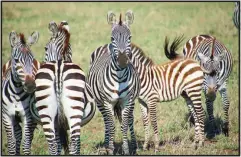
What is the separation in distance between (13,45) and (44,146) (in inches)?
102

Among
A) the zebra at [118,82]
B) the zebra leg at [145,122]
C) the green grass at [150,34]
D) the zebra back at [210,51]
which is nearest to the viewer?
the zebra at [118,82]

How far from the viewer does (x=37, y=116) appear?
22.8 ft

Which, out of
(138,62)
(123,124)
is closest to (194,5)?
(138,62)

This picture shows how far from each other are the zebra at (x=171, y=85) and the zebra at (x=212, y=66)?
276mm

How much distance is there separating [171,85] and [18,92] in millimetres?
3368

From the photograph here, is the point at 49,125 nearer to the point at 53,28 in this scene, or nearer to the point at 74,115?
the point at 74,115

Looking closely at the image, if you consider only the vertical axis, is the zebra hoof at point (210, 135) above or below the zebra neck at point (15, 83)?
below

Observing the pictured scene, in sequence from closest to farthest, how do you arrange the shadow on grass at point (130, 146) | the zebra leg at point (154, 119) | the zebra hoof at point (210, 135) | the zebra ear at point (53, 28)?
the shadow on grass at point (130, 146), the zebra leg at point (154, 119), the zebra ear at point (53, 28), the zebra hoof at point (210, 135)

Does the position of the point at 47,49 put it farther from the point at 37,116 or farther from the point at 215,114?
the point at 215,114

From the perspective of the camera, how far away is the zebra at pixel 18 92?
22.3 feet

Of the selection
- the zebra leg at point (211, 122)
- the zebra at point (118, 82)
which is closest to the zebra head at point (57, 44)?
the zebra at point (118, 82)

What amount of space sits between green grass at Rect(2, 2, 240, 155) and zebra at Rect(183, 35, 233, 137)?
0.53 metres

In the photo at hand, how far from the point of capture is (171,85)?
9227 millimetres

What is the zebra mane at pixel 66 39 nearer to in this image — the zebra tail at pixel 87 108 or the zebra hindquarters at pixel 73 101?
the zebra tail at pixel 87 108
